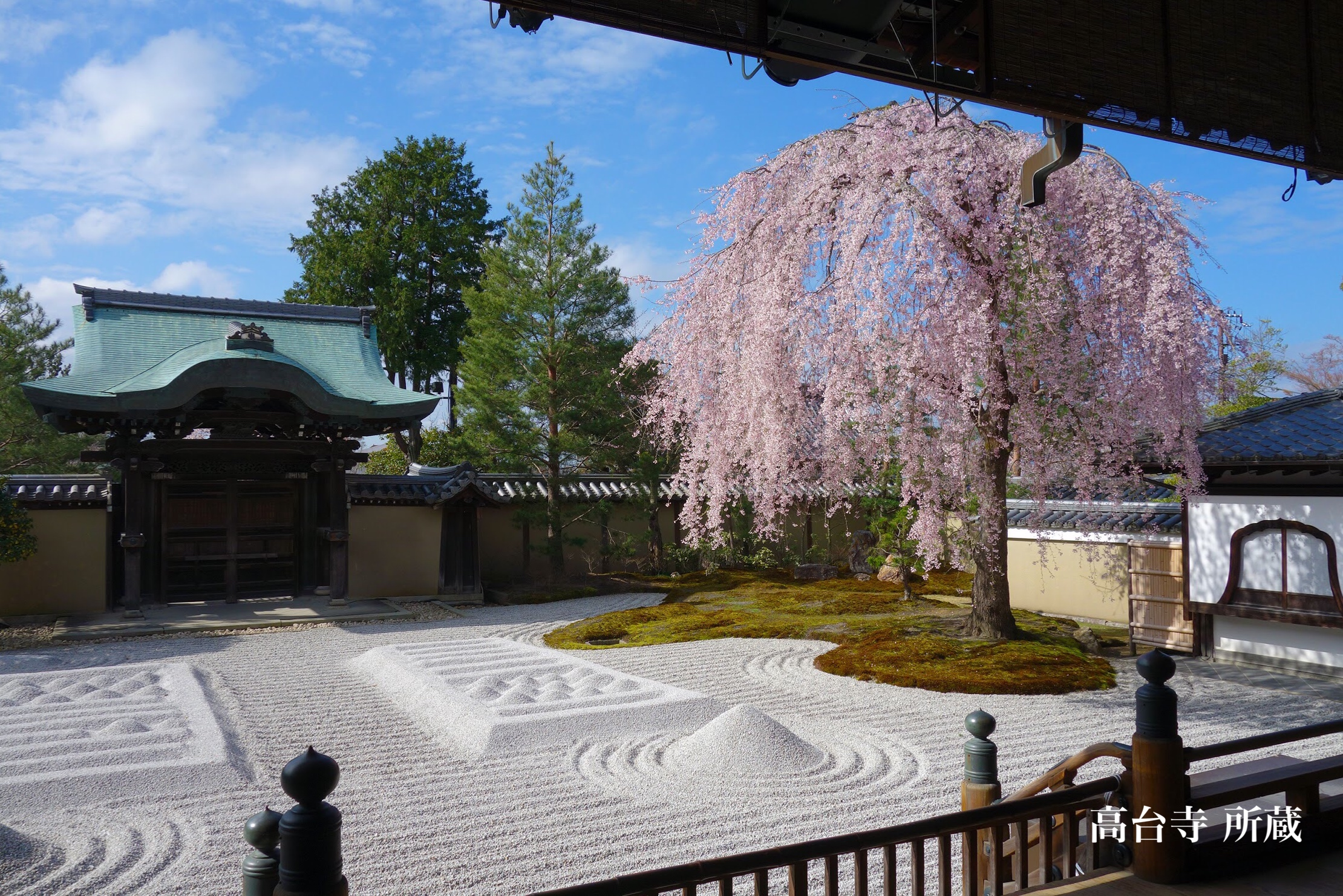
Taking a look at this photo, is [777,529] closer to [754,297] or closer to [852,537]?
[754,297]

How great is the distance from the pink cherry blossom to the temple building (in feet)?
22.7

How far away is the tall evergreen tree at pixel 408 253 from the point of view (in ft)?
80.5

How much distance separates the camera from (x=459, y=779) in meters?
5.39

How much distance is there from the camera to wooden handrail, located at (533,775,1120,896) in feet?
6.26

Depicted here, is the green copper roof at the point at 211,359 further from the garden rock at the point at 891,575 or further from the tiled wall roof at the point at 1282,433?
the tiled wall roof at the point at 1282,433

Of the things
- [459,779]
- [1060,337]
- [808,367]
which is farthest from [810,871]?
[1060,337]

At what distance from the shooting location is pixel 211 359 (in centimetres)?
1180

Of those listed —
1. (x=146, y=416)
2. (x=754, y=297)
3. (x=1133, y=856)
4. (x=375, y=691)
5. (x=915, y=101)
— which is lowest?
(x=375, y=691)

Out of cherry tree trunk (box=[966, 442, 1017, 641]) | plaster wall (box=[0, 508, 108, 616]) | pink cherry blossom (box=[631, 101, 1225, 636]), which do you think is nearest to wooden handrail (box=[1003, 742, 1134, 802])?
pink cherry blossom (box=[631, 101, 1225, 636])

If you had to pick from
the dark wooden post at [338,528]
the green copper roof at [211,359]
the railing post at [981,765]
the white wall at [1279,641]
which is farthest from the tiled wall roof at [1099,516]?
the dark wooden post at [338,528]

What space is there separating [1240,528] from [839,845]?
842 centimetres

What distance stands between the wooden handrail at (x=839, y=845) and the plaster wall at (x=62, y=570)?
13047 mm

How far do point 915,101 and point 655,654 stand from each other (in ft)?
20.5

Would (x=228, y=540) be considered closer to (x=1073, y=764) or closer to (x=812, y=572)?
(x=812, y=572)
